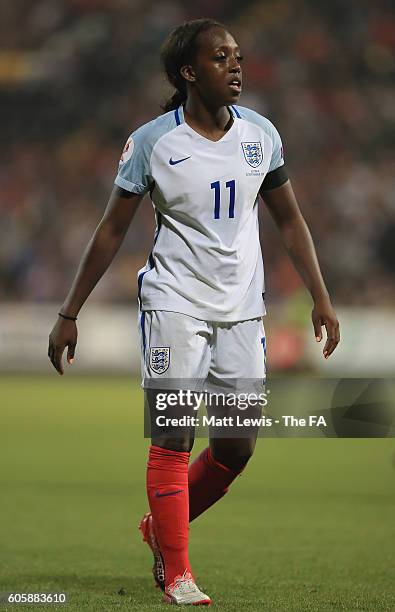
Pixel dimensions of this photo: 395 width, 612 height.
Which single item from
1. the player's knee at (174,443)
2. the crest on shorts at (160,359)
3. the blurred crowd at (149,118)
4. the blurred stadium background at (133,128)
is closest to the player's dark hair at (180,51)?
the crest on shorts at (160,359)

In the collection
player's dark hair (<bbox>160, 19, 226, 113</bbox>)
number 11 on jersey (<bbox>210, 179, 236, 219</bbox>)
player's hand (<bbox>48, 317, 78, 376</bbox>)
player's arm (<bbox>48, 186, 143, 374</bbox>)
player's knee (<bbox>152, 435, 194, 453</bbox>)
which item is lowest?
player's knee (<bbox>152, 435, 194, 453</bbox>)

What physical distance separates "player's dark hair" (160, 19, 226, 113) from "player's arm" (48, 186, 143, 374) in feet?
1.58

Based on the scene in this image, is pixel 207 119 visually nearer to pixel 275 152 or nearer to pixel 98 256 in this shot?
pixel 275 152

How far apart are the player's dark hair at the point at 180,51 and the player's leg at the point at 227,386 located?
3.09 ft

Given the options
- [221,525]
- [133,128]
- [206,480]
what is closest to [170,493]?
[206,480]

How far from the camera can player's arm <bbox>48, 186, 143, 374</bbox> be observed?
14.2 ft

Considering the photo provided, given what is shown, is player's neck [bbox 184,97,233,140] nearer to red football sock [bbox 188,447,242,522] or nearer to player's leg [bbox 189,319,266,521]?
player's leg [bbox 189,319,266,521]

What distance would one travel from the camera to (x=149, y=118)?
22.9m

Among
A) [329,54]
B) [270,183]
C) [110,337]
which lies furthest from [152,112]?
[270,183]

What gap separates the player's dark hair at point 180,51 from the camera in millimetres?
4320

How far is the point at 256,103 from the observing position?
22188 mm

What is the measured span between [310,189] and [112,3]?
6.58m

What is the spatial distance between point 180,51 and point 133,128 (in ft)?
61.2

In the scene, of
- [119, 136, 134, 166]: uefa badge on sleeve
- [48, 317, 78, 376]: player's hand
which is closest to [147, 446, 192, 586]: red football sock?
[48, 317, 78, 376]: player's hand
